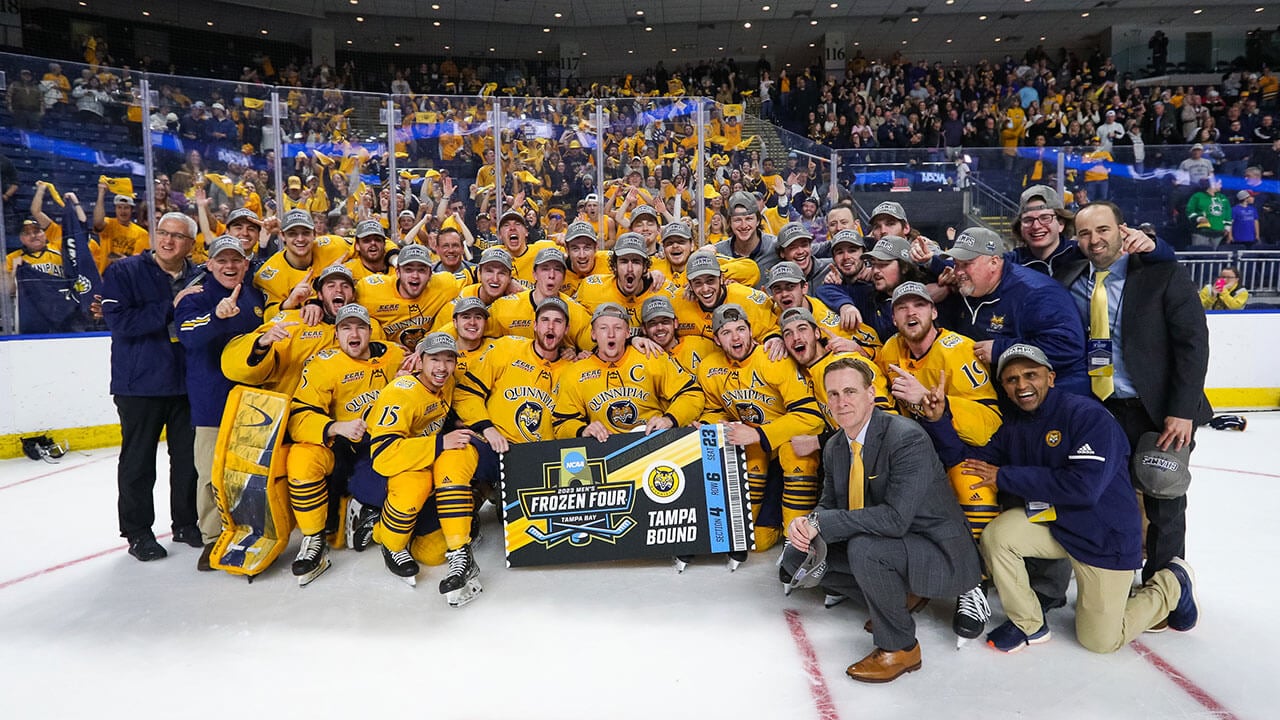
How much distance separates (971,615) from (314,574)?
2.98 metres

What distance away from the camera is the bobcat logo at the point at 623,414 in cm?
424

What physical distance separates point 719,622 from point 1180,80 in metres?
23.1

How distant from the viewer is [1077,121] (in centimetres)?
1600

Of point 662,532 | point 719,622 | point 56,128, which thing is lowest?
point 719,622

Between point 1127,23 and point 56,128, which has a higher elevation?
point 1127,23

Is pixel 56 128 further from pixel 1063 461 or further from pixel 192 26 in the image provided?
pixel 192 26

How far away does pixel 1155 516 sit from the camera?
329cm

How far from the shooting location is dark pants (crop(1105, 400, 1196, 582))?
3.26 metres

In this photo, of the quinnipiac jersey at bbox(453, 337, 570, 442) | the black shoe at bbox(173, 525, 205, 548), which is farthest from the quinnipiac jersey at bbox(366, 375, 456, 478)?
the black shoe at bbox(173, 525, 205, 548)

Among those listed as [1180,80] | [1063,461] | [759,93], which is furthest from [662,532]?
[1180,80]

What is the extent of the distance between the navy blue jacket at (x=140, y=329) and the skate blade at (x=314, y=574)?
1259 mm

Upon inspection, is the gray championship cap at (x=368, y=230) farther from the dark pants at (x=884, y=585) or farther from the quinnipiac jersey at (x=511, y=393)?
the dark pants at (x=884, y=585)

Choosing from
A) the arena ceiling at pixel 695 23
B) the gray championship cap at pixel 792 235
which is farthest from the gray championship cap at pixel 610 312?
the arena ceiling at pixel 695 23

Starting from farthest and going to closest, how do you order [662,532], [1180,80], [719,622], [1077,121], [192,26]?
[1180,80]
[192,26]
[1077,121]
[662,532]
[719,622]
